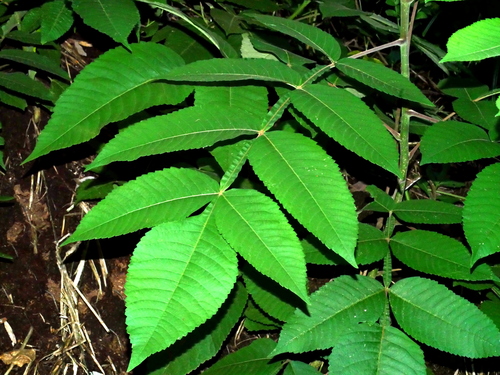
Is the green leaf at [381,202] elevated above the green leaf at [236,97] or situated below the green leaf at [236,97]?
below

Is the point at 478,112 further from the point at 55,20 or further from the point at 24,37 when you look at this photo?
the point at 24,37

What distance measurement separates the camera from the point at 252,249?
1.12 meters

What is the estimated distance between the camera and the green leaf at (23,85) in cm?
187

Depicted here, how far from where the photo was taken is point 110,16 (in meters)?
1.53

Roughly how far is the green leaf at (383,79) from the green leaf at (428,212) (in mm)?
343

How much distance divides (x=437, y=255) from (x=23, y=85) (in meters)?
1.43

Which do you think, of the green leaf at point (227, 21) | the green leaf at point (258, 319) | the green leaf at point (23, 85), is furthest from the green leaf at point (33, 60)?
the green leaf at point (258, 319)

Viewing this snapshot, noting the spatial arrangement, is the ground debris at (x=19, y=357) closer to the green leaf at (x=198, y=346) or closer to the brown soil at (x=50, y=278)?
the brown soil at (x=50, y=278)

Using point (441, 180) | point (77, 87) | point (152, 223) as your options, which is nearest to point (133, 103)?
point (77, 87)

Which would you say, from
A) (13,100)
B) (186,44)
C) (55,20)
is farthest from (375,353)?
(13,100)

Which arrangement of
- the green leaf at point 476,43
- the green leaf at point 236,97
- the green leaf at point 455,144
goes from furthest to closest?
the green leaf at point 455,144 → the green leaf at point 236,97 → the green leaf at point 476,43

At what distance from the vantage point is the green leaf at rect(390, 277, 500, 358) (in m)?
1.35

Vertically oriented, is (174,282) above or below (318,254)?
above

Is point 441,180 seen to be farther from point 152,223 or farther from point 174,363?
point 152,223
